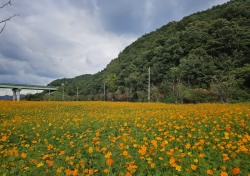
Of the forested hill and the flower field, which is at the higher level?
the forested hill

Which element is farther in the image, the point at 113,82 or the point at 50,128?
the point at 113,82

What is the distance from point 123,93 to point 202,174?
178ft

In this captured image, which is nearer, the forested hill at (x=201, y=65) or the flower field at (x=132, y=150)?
the flower field at (x=132, y=150)

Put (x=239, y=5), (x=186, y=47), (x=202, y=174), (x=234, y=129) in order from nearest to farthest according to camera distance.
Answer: (x=202, y=174) < (x=234, y=129) < (x=186, y=47) < (x=239, y=5)

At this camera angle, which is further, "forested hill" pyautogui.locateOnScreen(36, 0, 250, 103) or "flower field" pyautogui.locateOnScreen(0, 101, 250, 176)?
"forested hill" pyautogui.locateOnScreen(36, 0, 250, 103)

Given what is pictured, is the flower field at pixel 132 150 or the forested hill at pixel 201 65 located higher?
the forested hill at pixel 201 65

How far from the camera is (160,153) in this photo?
16.4ft

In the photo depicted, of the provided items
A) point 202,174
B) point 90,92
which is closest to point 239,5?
point 90,92

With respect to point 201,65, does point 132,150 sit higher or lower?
lower

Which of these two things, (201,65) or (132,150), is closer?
(132,150)

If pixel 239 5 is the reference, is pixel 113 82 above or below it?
below

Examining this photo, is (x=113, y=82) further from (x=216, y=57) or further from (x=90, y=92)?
(x=216, y=57)

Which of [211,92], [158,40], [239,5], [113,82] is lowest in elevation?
[211,92]

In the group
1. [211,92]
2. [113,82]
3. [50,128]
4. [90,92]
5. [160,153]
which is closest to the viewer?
[160,153]
